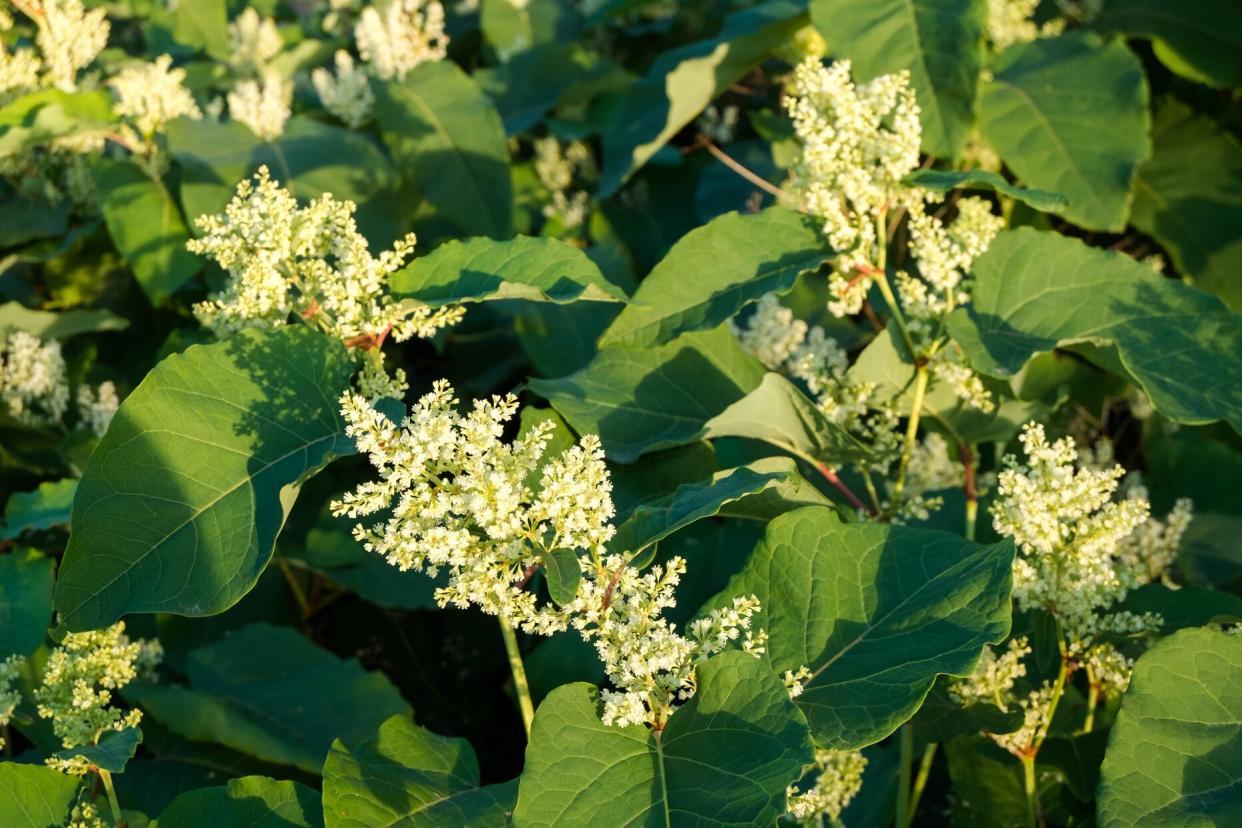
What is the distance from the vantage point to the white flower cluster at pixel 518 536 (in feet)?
4.47

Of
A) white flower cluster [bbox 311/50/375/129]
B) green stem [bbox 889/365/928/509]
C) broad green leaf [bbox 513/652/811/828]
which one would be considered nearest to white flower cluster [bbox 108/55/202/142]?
white flower cluster [bbox 311/50/375/129]

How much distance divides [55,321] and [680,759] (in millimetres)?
2124

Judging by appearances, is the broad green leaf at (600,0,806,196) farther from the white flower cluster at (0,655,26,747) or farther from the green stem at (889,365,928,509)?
the white flower cluster at (0,655,26,747)

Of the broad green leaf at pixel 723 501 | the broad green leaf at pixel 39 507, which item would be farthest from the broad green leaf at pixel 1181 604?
the broad green leaf at pixel 39 507

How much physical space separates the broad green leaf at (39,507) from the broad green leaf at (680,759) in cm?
114

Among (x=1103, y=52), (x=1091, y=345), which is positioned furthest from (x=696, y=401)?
(x=1103, y=52)

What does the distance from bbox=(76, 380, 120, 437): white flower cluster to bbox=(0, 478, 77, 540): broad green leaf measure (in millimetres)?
319

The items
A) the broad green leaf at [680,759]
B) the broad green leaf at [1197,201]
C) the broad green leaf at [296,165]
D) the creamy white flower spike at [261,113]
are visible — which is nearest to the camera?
the broad green leaf at [680,759]

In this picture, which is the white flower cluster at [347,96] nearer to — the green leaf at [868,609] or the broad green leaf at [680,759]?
the green leaf at [868,609]

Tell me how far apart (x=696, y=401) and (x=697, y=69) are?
126cm

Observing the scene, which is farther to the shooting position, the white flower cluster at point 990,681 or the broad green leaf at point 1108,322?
the broad green leaf at point 1108,322

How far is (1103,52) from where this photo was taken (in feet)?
9.91

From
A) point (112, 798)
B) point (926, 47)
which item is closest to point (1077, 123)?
point (926, 47)

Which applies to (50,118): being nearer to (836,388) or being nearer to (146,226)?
(146,226)
